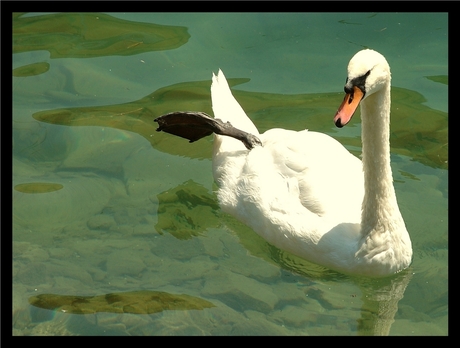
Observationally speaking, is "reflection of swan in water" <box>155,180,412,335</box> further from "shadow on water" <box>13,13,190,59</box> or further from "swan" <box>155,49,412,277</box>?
"shadow on water" <box>13,13,190,59</box>

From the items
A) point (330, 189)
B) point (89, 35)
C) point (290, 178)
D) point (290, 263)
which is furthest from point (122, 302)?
point (89, 35)

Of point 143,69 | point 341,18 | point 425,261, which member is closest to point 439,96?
point 341,18

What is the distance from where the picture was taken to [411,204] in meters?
7.18

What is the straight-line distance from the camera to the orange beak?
516 centimetres

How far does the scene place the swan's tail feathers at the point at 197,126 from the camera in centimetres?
718

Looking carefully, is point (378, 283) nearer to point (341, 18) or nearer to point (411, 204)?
point (411, 204)

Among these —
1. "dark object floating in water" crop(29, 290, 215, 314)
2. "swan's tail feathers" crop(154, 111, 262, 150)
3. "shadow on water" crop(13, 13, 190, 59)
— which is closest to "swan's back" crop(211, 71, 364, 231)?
"swan's tail feathers" crop(154, 111, 262, 150)

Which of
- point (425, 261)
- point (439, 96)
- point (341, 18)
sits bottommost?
point (425, 261)

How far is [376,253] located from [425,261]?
2.25ft

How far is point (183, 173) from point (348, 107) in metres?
2.82

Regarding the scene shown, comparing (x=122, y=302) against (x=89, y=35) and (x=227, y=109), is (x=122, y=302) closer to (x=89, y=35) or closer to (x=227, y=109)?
(x=227, y=109)

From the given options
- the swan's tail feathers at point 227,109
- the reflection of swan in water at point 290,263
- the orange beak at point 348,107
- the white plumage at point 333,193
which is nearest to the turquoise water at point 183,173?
the reflection of swan in water at point 290,263

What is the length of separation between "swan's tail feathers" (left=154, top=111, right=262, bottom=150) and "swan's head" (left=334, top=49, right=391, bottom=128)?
1930mm

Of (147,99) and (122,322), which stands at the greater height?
(147,99)
